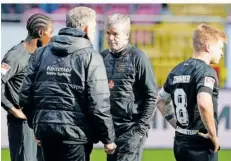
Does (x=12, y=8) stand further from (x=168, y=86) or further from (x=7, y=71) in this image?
(x=168, y=86)

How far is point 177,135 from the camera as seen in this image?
7.46 m

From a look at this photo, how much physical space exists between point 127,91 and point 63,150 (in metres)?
1.39

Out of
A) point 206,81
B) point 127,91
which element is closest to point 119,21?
point 127,91

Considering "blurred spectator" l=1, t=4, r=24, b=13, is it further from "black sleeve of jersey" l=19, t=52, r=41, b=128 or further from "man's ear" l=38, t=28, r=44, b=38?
"black sleeve of jersey" l=19, t=52, r=41, b=128

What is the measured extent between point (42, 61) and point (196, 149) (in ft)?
4.64

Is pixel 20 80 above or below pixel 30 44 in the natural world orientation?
below

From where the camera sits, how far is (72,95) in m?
7.06

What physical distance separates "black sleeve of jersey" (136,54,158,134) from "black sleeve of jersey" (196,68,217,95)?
1.18 m

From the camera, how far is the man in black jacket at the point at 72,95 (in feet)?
23.1

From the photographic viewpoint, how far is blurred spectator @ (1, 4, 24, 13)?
46.1 ft

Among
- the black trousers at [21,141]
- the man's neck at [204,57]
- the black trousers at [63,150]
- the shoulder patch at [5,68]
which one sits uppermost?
the man's neck at [204,57]

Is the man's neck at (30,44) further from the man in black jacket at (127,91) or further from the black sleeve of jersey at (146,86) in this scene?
the black sleeve of jersey at (146,86)

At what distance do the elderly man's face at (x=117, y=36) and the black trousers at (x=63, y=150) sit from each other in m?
1.48

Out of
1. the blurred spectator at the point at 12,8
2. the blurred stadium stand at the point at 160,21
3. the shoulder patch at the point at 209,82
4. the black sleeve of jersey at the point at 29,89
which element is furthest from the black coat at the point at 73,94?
the blurred spectator at the point at 12,8
